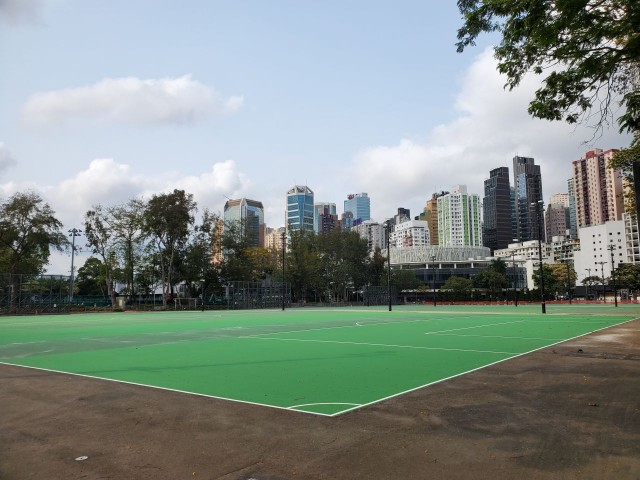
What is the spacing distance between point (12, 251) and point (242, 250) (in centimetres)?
3112

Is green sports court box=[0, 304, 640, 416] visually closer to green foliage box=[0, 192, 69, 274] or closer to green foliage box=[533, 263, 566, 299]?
green foliage box=[0, 192, 69, 274]

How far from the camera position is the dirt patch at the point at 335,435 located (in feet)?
16.7

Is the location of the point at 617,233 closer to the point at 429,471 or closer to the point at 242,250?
the point at 242,250

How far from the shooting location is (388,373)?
35.6 ft

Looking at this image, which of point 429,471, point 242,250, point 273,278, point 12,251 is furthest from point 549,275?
point 429,471

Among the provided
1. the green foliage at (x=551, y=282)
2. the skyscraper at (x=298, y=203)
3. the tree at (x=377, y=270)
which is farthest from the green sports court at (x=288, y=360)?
the skyscraper at (x=298, y=203)

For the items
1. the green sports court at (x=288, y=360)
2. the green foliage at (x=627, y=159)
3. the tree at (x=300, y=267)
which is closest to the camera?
the green sports court at (x=288, y=360)

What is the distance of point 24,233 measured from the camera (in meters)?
61.6

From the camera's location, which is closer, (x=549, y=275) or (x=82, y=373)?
(x=82, y=373)

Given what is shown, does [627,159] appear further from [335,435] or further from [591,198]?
[591,198]

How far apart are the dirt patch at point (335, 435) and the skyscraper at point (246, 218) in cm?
7371

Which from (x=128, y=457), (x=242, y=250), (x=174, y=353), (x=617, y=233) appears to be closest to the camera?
(x=128, y=457)

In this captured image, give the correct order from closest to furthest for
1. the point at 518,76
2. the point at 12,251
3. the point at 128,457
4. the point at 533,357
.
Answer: the point at 128,457, the point at 518,76, the point at 533,357, the point at 12,251

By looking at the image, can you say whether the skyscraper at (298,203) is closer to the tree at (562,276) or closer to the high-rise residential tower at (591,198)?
the tree at (562,276)
